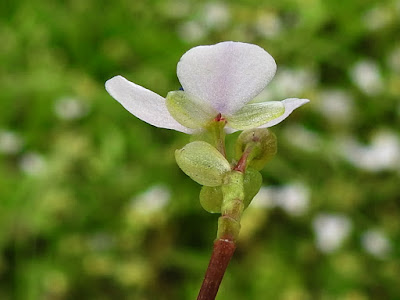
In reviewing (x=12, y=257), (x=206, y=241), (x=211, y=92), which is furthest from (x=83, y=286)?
(x=211, y=92)

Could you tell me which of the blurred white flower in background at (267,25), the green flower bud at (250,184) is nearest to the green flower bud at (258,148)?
the green flower bud at (250,184)

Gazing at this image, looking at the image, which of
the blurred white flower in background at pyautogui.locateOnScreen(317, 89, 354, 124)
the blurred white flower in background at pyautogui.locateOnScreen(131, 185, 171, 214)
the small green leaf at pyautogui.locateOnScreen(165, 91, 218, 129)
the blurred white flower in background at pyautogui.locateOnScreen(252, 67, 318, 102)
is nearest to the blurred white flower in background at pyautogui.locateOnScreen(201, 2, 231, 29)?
the blurred white flower in background at pyautogui.locateOnScreen(252, 67, 318, 102)

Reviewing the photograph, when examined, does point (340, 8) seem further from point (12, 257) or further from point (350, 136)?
point (12, 257)

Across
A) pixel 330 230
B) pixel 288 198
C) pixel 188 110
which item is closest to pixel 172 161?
pixel 288 198

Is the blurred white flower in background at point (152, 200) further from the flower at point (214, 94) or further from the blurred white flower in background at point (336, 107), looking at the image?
the flower at point (214, 94)

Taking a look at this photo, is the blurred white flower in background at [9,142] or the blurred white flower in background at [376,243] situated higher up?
the blurred white flower in background at [9,142]

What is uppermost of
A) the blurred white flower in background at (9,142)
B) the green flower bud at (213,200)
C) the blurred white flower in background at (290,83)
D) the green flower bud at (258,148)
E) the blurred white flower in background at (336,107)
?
the blurred white flower in background at (290,83)
